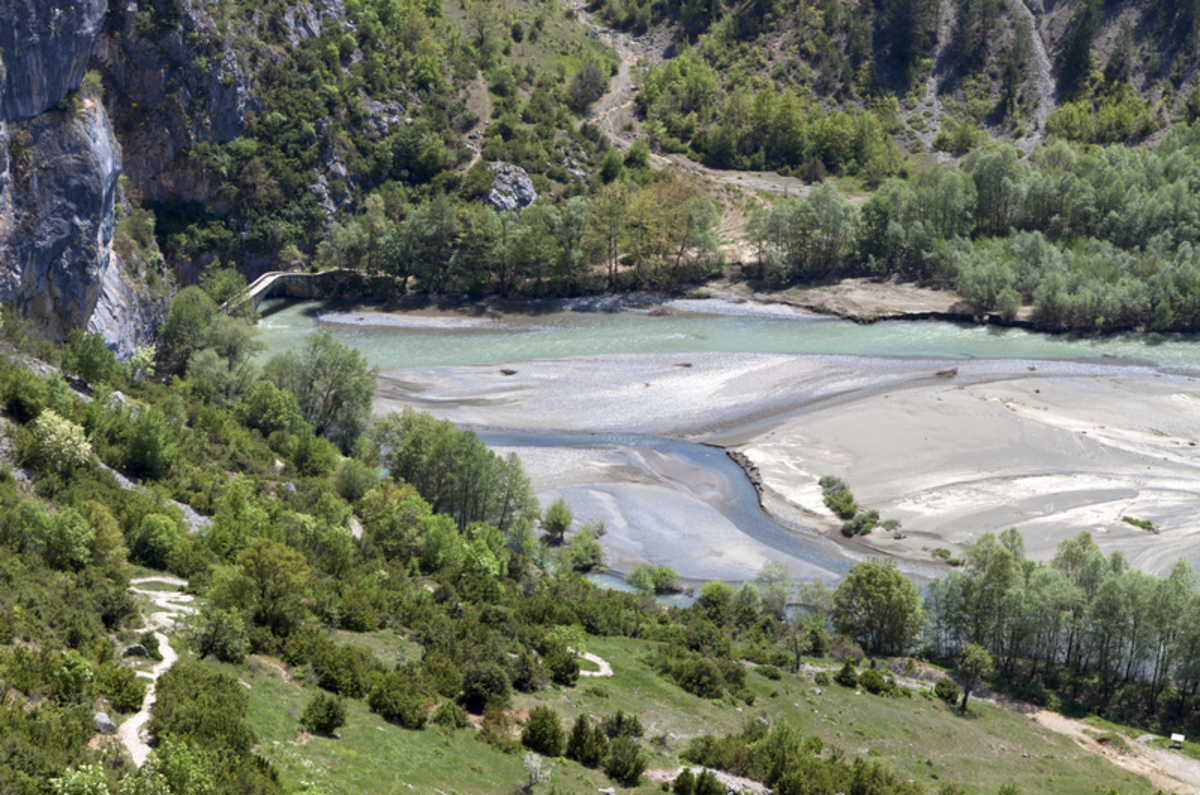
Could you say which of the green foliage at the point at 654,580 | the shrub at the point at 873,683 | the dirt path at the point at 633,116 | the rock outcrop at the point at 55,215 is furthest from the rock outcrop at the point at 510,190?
the shrub at the point at 873,683

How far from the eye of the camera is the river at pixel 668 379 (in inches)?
2680

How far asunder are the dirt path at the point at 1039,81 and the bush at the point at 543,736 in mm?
153968

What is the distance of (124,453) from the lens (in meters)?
50.1

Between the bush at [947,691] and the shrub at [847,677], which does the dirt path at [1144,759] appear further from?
the shrub at [847,677]

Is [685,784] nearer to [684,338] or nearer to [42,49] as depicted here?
[42,49]

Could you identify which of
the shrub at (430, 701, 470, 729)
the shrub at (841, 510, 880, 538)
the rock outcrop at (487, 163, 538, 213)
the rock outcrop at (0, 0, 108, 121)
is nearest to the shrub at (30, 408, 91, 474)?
the shrub at (430, 701, 470, 729)

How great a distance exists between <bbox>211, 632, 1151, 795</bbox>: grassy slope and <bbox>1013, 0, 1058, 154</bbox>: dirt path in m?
138

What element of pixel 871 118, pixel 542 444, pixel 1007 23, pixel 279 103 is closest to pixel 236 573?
pixel 542 444

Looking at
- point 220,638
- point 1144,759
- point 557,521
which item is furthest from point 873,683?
point 220,638

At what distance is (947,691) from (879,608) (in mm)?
7810

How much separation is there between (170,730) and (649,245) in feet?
359

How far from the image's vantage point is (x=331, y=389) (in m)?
75.1

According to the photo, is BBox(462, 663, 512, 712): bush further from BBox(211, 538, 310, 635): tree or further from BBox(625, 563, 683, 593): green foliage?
BBox(625, 563, 683, 593): green foliage

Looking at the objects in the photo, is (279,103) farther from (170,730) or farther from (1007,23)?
(1007,23)
